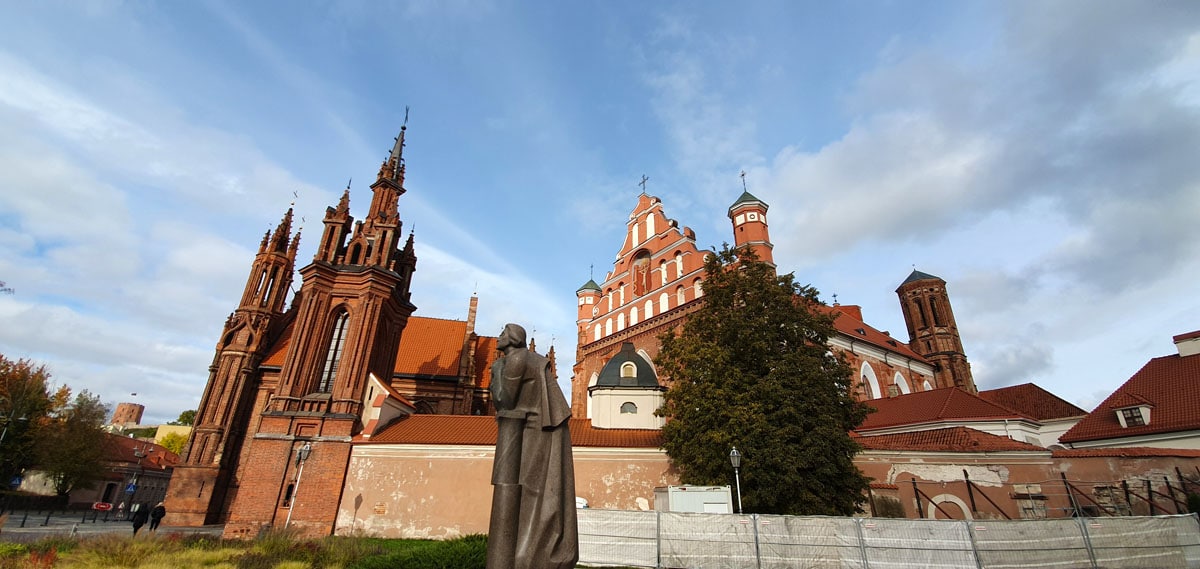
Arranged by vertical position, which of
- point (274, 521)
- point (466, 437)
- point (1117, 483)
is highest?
point (466, 437)

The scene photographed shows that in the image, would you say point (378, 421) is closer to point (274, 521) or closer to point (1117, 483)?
point (274, 521)

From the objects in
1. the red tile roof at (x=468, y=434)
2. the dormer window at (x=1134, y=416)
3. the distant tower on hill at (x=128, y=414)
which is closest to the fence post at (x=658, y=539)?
the red tile roof at (x=468, y=434)

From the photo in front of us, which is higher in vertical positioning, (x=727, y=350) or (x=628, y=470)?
(x=727, y=350)

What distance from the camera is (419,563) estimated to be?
9406 millimetres

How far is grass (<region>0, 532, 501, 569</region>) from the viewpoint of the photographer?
961 cm

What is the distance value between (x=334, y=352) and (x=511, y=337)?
66.3 ft

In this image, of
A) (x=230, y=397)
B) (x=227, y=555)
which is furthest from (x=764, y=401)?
(x=230, y=397)

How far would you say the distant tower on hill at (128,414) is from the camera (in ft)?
405

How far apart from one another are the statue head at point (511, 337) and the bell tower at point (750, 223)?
951 inches

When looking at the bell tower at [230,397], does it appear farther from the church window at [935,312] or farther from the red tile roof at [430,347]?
the church window at [935,312]

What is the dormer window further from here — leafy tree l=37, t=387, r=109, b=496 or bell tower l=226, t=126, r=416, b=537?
leafy tree l=37, t=387, r=109, b=496

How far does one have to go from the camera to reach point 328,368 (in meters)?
22.2

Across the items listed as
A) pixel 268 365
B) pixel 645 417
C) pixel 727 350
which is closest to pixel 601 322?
pixel 645 417

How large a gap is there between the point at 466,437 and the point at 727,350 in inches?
434
